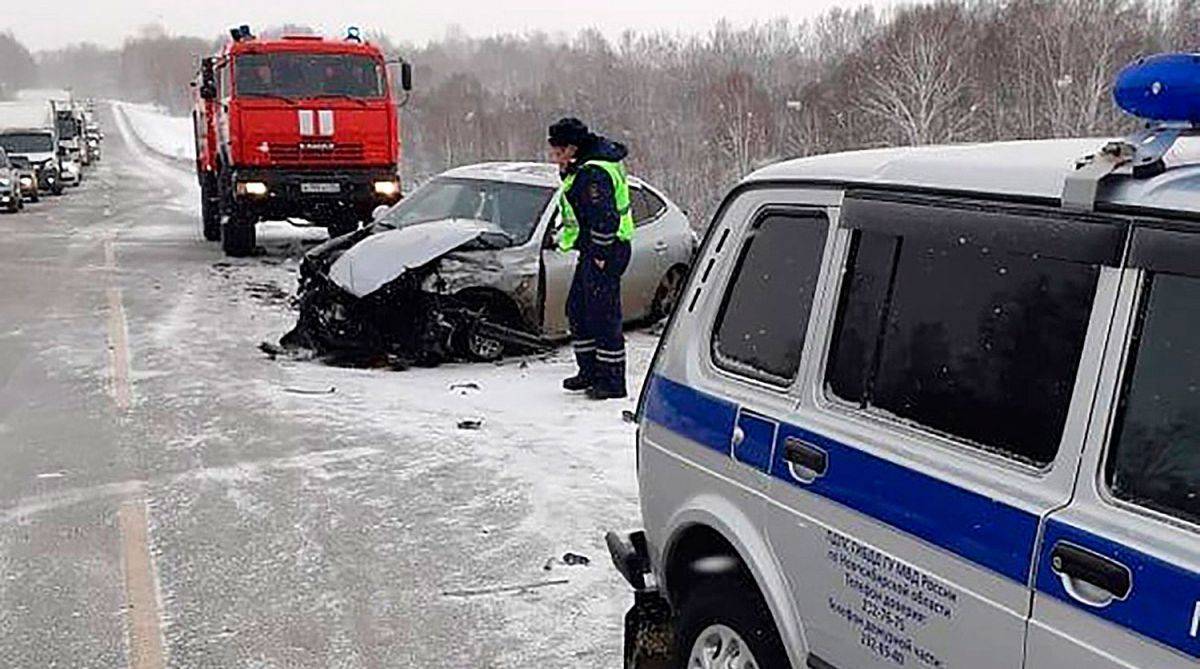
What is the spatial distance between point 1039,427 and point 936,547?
35 cm

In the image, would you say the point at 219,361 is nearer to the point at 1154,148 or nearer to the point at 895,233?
the point at 895,233

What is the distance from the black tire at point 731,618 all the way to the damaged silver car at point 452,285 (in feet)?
19.4

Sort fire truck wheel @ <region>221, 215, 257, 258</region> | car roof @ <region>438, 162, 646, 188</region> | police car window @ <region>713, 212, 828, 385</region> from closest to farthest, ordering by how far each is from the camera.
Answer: police car window @ <region>713, 212, 828, 385</region>, car roof @ <region>438, 162, 646, 188</region>, fire truck wheel @ <region>221, 215, 257, 258</region>

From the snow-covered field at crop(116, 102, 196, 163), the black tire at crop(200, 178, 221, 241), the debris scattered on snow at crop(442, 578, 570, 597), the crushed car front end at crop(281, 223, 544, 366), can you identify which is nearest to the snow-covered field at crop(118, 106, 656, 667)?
the debris scattered on snow at crop(442, 578, 570, 597)

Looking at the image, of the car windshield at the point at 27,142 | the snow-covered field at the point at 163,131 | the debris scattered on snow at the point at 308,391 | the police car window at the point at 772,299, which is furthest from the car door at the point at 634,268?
the snow-covered field at the point at 163,131

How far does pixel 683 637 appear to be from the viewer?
12.0 ft

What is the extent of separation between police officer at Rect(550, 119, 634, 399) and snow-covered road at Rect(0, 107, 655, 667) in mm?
310

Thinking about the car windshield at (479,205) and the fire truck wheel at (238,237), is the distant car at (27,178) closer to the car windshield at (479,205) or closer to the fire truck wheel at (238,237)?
the fire truck wheel at (238,237)

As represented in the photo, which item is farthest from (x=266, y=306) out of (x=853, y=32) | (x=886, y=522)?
(x=853, y=32)

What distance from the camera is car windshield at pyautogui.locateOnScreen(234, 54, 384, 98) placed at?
1766 centimetres

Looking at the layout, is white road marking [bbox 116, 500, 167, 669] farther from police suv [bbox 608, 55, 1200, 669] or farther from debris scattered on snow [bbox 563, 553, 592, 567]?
police suv [bbox 608, 55, 1200, 669]

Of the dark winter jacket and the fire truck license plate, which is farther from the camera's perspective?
the fire truck license plate

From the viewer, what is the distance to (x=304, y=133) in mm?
17547

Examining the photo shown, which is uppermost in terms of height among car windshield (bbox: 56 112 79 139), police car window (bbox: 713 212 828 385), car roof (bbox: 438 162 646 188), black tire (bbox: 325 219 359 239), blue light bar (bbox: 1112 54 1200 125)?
blue light bar (bbox: 1112 54 1200 125)
